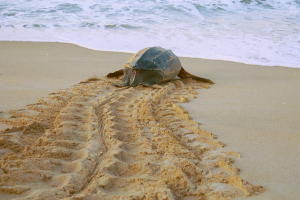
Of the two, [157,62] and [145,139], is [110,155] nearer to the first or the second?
[145,139]

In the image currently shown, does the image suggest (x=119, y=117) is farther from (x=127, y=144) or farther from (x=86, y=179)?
(x=86, y=179)

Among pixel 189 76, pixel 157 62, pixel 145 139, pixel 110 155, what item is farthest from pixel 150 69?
pixel 110 155

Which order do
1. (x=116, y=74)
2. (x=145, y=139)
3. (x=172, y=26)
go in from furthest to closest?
(x=172, y=26), (x=116, y=74), (x=145, y=139)

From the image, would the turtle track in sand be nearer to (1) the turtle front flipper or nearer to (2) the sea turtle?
(2) the sea turtle

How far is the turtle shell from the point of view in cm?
457

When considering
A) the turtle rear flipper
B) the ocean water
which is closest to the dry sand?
the turtle rear flipper

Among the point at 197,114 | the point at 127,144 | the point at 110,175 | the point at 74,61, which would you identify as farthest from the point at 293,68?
the point at 110,175

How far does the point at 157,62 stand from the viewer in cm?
467

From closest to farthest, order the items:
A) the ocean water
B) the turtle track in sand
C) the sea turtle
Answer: the turtle track in sand < the sea turtle < the ocean water

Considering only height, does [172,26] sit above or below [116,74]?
above

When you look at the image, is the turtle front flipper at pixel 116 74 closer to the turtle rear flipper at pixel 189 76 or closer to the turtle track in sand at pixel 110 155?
the turtle rear flipper at pixel 189 76

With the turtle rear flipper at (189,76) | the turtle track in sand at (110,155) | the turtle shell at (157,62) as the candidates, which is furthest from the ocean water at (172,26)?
the turtle track in sand at (110,155)

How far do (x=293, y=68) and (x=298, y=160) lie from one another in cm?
376

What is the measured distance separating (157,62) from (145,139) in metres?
2.32
